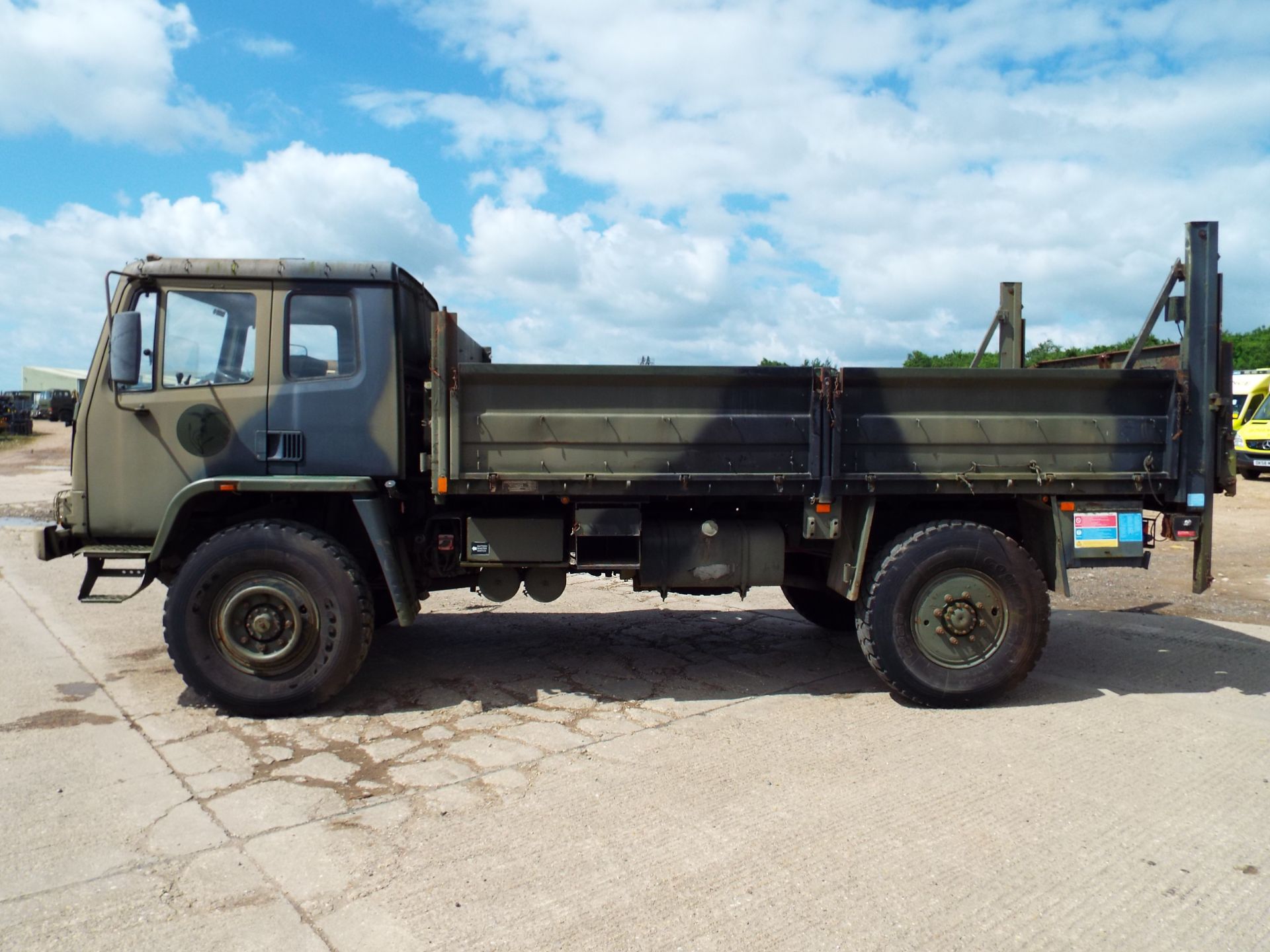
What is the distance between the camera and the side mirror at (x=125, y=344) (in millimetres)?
4906

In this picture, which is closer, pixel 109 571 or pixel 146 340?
pixel 146 340

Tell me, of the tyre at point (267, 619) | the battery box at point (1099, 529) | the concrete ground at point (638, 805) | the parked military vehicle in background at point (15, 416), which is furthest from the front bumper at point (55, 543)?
the parked military vehicle in background at point (15, 416)

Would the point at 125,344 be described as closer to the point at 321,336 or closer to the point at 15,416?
the point at 321,336

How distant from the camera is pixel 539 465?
5.13m

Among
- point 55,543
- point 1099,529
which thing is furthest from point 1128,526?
point 55,543

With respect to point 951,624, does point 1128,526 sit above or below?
above

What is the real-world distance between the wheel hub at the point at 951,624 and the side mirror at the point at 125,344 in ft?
15.2

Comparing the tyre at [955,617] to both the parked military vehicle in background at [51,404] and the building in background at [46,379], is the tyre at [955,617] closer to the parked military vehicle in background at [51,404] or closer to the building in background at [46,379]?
the parked military vehicle in background at [51,404]

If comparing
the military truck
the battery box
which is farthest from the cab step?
the battery box

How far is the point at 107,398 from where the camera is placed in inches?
204

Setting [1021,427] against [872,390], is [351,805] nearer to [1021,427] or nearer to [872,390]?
[872,390]

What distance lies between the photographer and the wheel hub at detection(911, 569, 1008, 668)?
5.28 m

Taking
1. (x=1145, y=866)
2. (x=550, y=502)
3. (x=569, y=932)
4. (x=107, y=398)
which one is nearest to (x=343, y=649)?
(x=550, y=502)

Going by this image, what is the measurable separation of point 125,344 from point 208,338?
437mm
